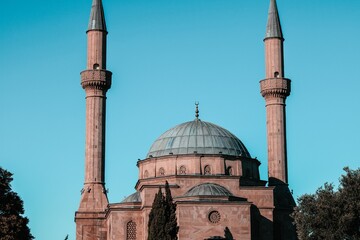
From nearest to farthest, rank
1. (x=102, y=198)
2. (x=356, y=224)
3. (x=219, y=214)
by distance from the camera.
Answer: (x=356, y=224) → (x=219, y=214) → (x=102, y=198)

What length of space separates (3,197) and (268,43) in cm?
2291

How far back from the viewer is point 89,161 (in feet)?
194

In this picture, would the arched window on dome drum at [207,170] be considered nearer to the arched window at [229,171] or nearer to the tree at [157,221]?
the arched window at [229,171]

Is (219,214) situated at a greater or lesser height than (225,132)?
lesser

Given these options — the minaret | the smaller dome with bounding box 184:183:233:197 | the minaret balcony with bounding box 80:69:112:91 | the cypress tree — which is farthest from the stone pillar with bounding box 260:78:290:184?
the cypress tree

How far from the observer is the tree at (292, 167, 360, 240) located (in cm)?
4269

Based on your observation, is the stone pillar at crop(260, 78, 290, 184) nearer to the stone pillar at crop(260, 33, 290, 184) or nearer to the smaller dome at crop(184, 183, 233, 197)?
the stone pillar at crop(260, 33, 290, 184)

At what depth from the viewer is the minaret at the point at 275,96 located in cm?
6006

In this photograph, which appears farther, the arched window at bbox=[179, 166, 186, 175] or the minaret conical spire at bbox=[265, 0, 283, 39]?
the minaret conical spire at bbox=[265, 0, 283, 39]

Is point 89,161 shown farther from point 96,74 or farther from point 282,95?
point 282,95

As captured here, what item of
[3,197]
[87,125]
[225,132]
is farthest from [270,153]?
[3,197]

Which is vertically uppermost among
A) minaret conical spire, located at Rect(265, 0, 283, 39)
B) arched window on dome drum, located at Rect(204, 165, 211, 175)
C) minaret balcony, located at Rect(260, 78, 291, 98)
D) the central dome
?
minaret conical spire, located at Rect(265, 0, 283, 39)

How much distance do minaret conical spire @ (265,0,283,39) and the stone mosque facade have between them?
0.20 feet

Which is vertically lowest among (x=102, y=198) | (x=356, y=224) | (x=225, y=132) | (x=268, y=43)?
(x=356, y=224)
